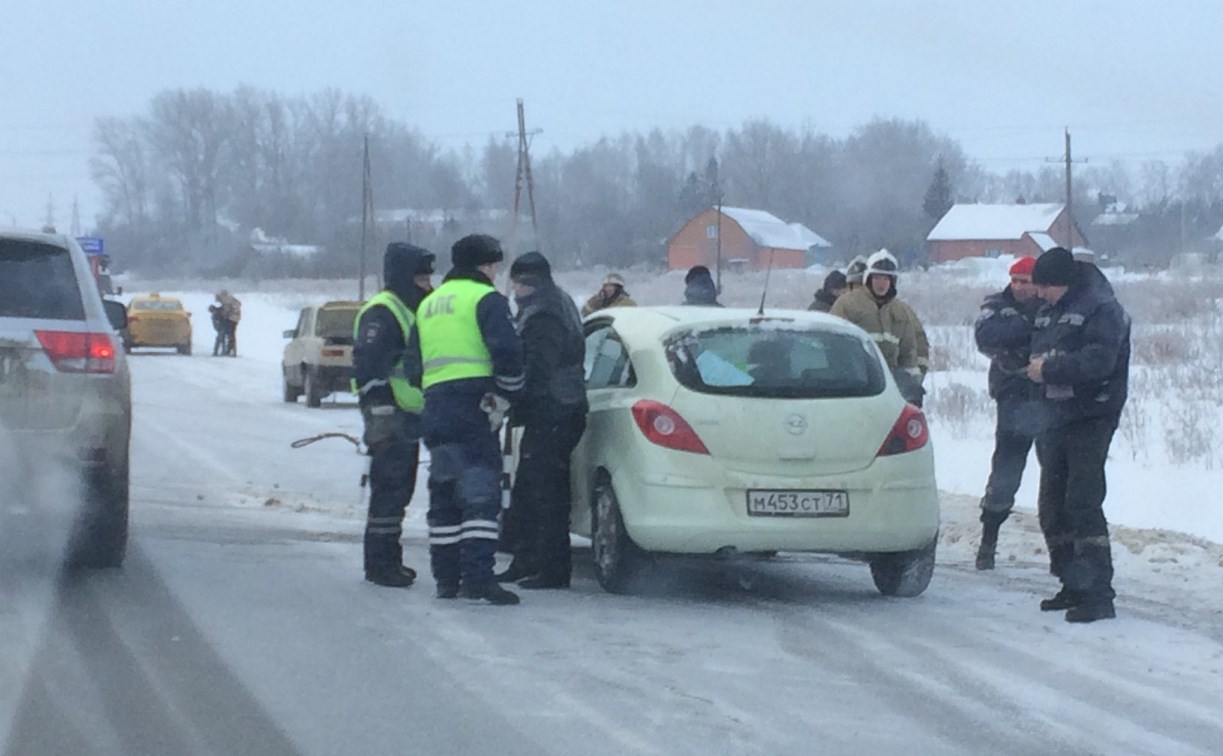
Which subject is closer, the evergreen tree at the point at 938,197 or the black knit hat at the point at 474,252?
the black knit hat at the point at 474,252

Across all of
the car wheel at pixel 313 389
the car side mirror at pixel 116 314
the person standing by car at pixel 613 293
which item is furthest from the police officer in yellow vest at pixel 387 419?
the car wheel at pixel 313 389

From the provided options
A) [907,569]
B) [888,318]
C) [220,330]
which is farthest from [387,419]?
[220,330]

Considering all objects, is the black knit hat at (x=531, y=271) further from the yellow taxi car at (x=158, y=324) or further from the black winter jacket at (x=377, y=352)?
the yellow taxi car at (x=158, y=324)

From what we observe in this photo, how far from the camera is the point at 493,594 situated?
29.8 feet

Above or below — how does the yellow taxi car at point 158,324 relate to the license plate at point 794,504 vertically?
above

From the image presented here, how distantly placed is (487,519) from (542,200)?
65.3 metres

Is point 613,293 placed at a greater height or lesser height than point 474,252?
lesser

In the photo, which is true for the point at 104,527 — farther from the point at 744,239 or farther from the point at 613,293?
the point at 744,239

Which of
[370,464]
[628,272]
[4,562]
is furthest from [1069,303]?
[628,272]

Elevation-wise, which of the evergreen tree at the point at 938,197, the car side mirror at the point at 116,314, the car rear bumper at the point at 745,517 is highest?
the evergreen tree at the point at 938,197

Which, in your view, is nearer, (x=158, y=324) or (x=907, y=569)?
(x=907, y=569)

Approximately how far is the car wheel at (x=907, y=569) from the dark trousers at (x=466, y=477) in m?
1.99

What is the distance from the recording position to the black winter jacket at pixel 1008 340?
9945 millimetres

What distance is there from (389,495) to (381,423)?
1.29ft
